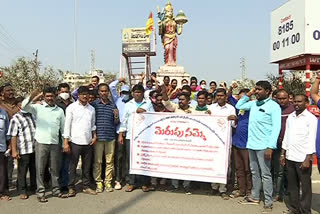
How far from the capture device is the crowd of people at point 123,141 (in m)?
4.58

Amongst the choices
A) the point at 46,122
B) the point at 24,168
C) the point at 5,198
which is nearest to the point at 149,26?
the point at 46,122

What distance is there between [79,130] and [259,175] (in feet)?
9.96

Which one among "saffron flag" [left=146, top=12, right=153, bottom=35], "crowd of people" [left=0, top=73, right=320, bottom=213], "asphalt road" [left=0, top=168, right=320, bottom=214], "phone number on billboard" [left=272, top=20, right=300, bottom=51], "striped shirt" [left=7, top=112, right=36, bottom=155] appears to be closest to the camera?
"crowd of people" [left=0, top=73, right=320, bottom=213]

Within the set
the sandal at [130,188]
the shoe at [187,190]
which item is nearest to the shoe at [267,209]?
the shoe at [187,190]

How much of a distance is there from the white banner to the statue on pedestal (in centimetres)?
1530

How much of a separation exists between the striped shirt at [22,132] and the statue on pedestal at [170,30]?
1576 centimetres

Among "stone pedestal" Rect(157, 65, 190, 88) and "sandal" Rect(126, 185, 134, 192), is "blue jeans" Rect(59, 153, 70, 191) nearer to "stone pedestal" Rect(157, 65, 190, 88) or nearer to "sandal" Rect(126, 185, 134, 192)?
"sandal" Rect(126, 185, 134, 192)

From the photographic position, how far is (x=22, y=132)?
5375 millimetres

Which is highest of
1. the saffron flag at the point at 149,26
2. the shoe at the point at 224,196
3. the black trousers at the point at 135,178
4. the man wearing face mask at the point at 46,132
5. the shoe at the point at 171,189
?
the saffron flag at the point at 149,26

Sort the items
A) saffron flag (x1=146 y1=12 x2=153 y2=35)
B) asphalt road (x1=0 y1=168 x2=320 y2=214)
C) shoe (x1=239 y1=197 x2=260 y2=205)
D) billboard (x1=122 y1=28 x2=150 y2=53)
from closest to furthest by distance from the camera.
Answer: asphalt road (x1=0 y1=168 x2=320 y2=214)
shoe (x1=239 y1=197 x2=260 y2=205)
saffron flag (x1=146 y1=12 x2=153 y2=35)
billboard (x1=122 y1=28 x2=150 y2=53)

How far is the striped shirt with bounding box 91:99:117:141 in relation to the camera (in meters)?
5.68

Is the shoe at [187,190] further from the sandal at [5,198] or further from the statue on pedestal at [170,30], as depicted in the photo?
the statue on pedestal at [170,30]

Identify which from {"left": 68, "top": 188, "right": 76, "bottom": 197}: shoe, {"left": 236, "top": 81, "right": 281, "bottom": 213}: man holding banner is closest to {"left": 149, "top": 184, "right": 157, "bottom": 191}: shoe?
{"left": 68, "top": 188, "right": 76, "bottom": 197}: shoe

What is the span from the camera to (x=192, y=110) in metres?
5.70
